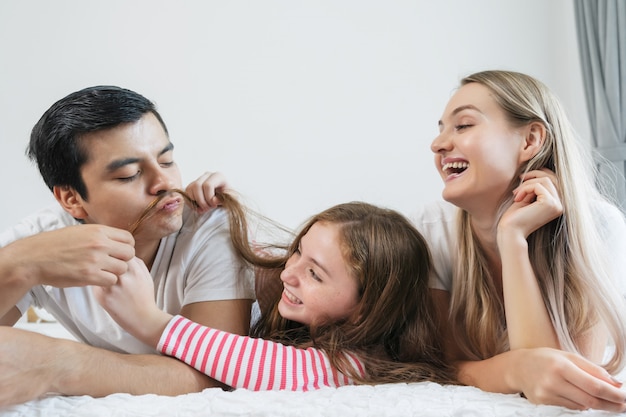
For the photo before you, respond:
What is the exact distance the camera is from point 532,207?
4.58ft

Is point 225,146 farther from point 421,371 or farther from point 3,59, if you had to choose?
point 421,371

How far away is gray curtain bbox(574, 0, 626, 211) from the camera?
283 centimetres

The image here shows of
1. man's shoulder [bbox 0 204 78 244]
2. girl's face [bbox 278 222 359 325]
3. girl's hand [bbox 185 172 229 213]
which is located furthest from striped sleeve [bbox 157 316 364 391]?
man's shoulder [bbox 0 204 78 244]

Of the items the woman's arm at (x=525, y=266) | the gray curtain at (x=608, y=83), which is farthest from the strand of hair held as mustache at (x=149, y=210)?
the gray curtain at (x=608, y=83)

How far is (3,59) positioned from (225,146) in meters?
1.11

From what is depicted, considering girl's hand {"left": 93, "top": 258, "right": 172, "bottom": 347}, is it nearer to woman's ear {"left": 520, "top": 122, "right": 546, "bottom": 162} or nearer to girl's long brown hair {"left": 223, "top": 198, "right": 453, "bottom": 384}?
girl's long brown hair {"left": 223, "top": 198, "right": 453, "bottom": 384}

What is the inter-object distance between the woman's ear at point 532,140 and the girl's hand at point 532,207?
0.08 meters

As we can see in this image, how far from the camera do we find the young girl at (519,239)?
138 cm

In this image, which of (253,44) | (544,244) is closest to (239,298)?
(544,244)

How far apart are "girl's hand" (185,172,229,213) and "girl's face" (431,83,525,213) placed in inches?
20.6

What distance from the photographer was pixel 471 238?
1608 mm

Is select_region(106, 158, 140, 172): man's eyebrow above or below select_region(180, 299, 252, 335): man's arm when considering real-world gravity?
above

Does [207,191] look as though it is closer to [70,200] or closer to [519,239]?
[70,200]

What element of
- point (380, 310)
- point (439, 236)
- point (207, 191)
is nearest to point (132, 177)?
point (207, 191)
